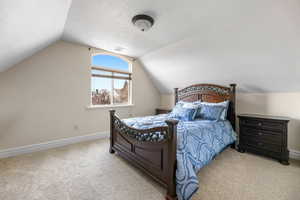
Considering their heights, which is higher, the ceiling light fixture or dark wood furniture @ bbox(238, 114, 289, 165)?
the ceiling light fixture

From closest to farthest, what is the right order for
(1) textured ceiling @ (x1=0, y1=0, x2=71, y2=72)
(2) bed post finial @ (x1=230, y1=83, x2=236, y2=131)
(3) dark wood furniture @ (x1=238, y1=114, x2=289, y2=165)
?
(1) textured ceiling @ (x1=0, y1=0, x2=71, y2=72)
(3) dark wood furniture @ (x1=238, y1=114, x2=289, y2=165)
(2) bed post finial @ (x1=230, y1=83, x2=236, y2=131)

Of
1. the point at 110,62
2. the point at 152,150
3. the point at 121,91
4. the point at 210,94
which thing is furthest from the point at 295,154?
the point at 110,62

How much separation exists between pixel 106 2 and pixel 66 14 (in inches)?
29.3

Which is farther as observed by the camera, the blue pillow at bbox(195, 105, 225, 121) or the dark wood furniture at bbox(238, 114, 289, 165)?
the blue pillow at bbox(195, 105, 225, 121)

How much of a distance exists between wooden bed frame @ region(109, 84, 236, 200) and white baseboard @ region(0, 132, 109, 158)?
1.14 meters

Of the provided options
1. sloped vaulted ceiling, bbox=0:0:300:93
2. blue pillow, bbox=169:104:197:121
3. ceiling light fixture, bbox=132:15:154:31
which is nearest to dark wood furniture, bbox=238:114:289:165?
sloped vaulted ceiling, bbox=0:0:300:93

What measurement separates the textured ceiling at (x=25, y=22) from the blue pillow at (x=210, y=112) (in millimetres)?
3093

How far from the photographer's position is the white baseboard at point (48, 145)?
2625mm

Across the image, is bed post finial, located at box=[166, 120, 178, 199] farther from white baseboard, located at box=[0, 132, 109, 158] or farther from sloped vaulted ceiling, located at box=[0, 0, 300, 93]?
white baseboard, located at box=[0, 132, 109, 158]

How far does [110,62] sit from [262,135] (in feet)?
13.6

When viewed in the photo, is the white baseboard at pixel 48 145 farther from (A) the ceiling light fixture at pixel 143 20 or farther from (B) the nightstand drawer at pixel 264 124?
(B) the nightstand drawer at pixel 264 124

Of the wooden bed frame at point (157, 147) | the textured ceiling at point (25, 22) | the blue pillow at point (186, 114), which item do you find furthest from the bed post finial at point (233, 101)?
the textured ceiling at point (25, 22)

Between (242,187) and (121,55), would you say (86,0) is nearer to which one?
(121,55)

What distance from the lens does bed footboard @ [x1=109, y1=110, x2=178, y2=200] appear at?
155cm
